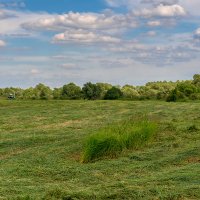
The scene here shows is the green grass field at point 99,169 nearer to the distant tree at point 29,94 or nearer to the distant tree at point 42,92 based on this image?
the distant tree at point 42,92

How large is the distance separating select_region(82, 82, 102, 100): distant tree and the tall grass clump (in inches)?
1027

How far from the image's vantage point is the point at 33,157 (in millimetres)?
11523

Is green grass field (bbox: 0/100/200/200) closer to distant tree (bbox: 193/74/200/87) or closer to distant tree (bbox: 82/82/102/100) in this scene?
distant tree (bbox: 82/82/102/100)

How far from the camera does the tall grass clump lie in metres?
11.0

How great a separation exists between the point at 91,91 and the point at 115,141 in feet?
92.8

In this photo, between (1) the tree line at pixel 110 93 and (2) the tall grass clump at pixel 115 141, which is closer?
(2) the tall grass clump at pixel 115 141

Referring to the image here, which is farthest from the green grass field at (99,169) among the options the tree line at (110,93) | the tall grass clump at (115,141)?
the tree line at (110,93)

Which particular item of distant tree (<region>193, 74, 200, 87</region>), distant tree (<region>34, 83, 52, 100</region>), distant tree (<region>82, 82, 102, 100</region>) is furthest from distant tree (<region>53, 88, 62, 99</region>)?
distant tree (<region>193, 74, 200, 87</region>)

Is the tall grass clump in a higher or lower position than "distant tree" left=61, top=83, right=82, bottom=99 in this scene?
lower

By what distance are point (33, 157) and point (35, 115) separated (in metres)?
13.6

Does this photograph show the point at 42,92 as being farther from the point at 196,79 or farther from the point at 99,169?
the point at 99,169

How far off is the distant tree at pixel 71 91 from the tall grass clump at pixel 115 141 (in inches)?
1041

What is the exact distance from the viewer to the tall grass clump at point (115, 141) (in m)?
11.0

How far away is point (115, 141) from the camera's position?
1141 cm
